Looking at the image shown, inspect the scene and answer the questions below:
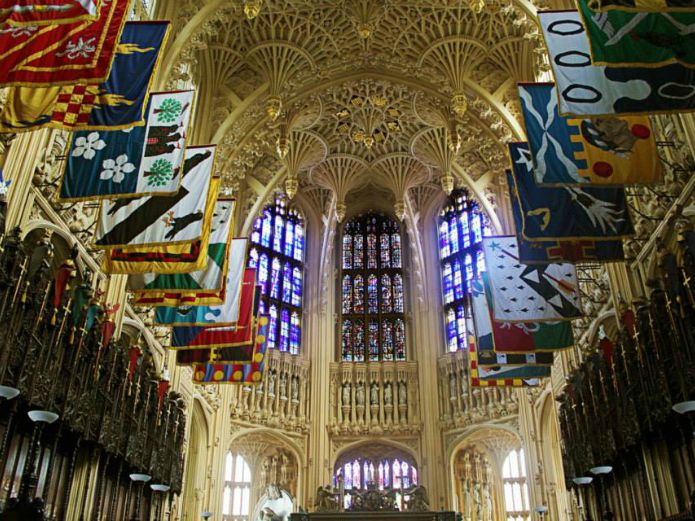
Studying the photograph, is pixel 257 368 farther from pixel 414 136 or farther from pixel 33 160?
pixel 414 136

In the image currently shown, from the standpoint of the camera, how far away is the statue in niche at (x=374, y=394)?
28641 mm

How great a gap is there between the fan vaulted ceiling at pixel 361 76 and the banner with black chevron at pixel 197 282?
7.32m

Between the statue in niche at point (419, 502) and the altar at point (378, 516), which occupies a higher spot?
the statue in niche at point (419, 502)

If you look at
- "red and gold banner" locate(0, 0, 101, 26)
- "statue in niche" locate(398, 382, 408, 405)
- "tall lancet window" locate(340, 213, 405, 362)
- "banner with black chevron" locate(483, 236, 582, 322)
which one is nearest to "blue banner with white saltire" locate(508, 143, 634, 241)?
"banner with black chevron" locate(483, 236, 582, 322)

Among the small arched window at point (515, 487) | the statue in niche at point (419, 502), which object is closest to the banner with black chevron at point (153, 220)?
the statue in niche at point (419, 502)

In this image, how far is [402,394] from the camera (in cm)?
2872

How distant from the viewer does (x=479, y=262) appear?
29797 millimetres

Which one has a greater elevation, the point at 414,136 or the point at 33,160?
the point at 414,136

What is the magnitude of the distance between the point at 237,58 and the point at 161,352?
11.1 m

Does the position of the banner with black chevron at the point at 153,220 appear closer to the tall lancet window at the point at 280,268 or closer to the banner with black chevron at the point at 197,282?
the banner with black chevron at the point at 197,282

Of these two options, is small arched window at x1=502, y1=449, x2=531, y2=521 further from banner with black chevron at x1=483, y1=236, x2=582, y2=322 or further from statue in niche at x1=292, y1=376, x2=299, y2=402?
banner with black chevron at x1=483, y1=236, x2=582, y2=322

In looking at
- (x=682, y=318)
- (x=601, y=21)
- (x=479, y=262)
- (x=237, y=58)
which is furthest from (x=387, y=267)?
(x=601, y=21)

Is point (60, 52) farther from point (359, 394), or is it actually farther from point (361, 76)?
point (359, 394)

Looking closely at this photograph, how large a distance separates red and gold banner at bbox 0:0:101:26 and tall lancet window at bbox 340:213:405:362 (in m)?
23.8
